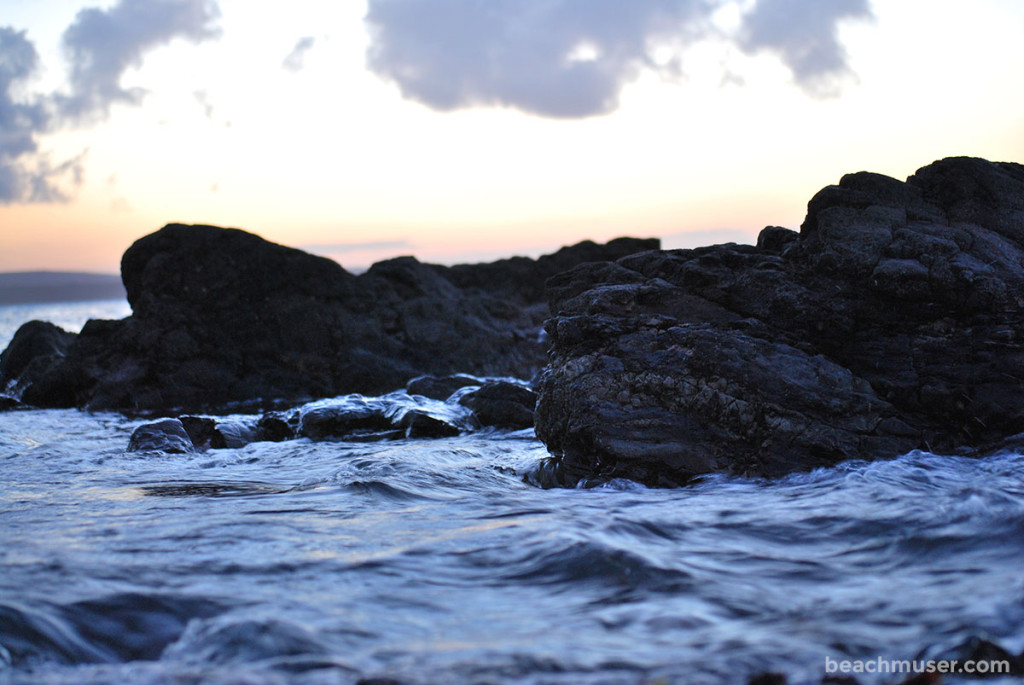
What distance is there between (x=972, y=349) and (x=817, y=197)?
1935mm

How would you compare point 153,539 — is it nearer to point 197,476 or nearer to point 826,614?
point 197,476

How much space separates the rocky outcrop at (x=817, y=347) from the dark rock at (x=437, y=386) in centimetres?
504

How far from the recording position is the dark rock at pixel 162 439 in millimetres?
8992

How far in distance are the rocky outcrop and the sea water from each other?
1.18 ft

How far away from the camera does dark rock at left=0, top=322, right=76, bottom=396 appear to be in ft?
50.1

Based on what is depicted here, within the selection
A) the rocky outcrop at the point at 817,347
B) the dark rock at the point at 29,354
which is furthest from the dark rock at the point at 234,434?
the dark rock at the point at 29,354

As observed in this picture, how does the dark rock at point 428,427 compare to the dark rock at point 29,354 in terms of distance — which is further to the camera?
the dark rock at point 29,354

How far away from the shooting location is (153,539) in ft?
16.0

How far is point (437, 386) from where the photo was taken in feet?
41.2

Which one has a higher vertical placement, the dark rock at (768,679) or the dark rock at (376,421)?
the dark rock at (768,679)

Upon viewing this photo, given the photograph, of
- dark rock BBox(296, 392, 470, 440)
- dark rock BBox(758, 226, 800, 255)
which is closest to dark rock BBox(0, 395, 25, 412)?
dark rock BBox(296, 392, 470, 440)

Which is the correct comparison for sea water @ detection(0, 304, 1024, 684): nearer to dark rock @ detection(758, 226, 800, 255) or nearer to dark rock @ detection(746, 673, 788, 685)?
dark rock @ detection(746, 673, 788, 685)

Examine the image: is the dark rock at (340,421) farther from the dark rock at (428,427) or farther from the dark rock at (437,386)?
the dark rock at (437,386)

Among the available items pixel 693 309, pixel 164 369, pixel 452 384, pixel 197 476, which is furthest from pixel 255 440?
pixel 693 309
